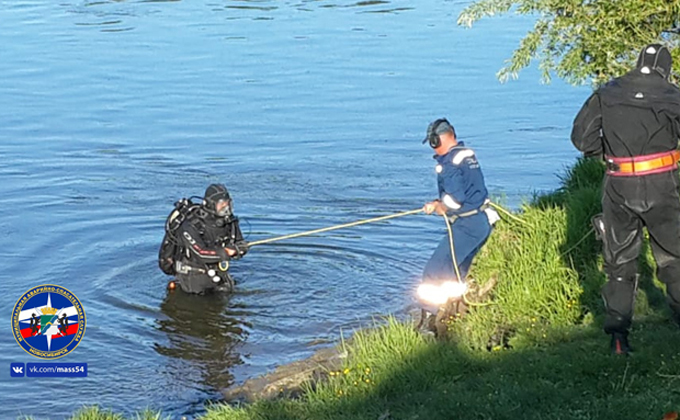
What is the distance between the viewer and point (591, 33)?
11.6 m

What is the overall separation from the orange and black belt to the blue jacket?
85.5 inches

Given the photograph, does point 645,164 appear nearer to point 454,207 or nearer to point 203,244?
point 454,207

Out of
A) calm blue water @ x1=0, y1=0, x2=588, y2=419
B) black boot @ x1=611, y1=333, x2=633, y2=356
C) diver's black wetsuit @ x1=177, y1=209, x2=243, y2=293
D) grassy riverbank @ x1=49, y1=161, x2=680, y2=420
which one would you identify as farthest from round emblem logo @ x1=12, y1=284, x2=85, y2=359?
black boot @ x1=611, y1=333, x2=633, y2=356

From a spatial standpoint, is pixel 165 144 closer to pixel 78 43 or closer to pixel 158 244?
pixel 158 244

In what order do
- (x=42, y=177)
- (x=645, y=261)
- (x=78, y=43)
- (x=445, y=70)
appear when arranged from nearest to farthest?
(x=645, y=261) → (x=42, y=177) → (x=445, y=70) → (x=78, y=43)

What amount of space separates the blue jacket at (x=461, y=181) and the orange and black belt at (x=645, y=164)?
2171 mm

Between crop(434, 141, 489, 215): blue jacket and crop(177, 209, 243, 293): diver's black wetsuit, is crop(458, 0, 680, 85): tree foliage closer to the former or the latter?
crop(434, 141, 489, 215): blue jacket

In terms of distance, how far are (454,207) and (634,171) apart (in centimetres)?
236

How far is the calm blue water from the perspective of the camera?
11.5 meters

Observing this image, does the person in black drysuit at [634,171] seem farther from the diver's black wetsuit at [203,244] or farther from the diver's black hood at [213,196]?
the diver's black wetsuit at [203,244]

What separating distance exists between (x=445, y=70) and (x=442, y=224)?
10.6 m

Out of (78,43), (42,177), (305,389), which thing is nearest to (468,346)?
(305,389)

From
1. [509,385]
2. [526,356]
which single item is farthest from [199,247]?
[509,385]

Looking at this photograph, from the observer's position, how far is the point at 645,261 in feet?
33.1
